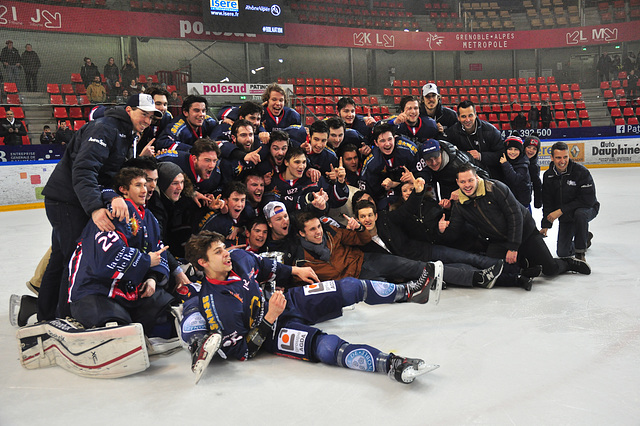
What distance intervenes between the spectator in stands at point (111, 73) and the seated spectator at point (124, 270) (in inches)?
466

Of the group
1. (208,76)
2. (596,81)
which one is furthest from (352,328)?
(596,81)

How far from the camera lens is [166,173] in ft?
13.0

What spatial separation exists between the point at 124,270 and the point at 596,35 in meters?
21.4

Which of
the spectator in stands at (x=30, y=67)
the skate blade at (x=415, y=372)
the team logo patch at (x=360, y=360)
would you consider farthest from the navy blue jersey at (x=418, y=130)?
the spectator in stands at (x=30, y=67)

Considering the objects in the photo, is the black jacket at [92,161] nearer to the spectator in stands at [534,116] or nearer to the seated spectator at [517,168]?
the seated spectator at [517,168]

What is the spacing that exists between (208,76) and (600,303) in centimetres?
1380

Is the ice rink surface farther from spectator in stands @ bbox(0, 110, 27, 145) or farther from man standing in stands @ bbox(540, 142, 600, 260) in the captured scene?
spectator in stands @ bbox(0, 110, 27, 145)

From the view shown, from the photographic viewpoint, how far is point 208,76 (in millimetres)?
15711

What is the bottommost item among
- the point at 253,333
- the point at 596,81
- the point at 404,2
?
the point at 253,333

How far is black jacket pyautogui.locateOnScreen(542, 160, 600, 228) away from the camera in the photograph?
5.00 metres

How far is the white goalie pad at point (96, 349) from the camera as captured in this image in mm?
2812

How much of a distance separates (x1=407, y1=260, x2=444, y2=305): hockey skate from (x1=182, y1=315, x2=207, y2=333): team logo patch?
1290 mm

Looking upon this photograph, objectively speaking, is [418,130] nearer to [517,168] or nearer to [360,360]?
[517,168]

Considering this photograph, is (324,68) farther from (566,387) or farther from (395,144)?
(566,387)
